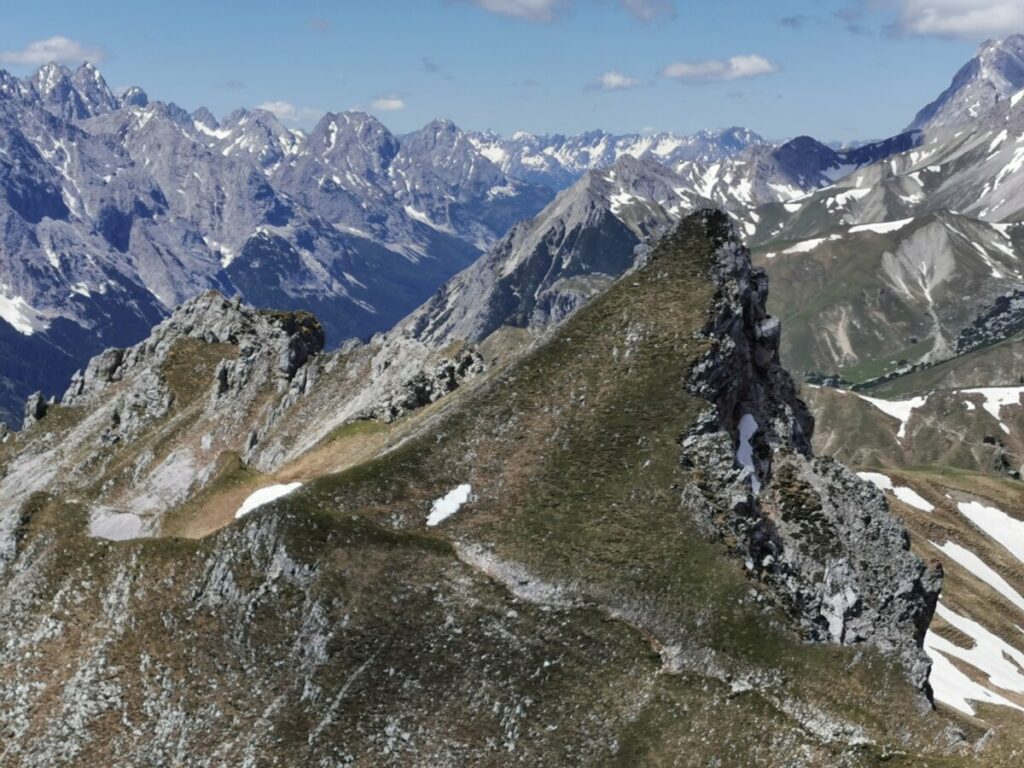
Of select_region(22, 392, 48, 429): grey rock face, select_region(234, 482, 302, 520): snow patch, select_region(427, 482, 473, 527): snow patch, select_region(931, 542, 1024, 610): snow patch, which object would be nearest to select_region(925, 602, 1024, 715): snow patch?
select_region(931, 542, 1024, 610): snow patch

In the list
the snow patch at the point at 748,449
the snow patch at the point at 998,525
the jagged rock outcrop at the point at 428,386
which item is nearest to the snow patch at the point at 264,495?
the jagged rock outcrop at the point at 428,386

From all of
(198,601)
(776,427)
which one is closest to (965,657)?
(776,427)

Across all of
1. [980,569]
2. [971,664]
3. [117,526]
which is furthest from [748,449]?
[980,569]

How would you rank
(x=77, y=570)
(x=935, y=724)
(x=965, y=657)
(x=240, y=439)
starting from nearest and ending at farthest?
(x=935, y=724)
(x=77, y=570)
(x=240, y=439)
(x=965, y=657)

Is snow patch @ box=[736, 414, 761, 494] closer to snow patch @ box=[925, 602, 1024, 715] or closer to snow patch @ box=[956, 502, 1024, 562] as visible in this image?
snow patch @ box=[925, 602, 1024, 715]

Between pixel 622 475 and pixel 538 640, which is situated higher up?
pixel 622 475

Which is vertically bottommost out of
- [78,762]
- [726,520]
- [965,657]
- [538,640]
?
[965,657]

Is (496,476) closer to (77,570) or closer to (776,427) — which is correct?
(776,427)

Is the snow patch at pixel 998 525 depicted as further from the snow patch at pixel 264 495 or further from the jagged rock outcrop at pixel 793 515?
the snow patch at pixel 264 495

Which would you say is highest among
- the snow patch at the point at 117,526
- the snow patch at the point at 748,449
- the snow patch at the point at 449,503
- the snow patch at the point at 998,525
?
the snow patch at the point at 748,449
